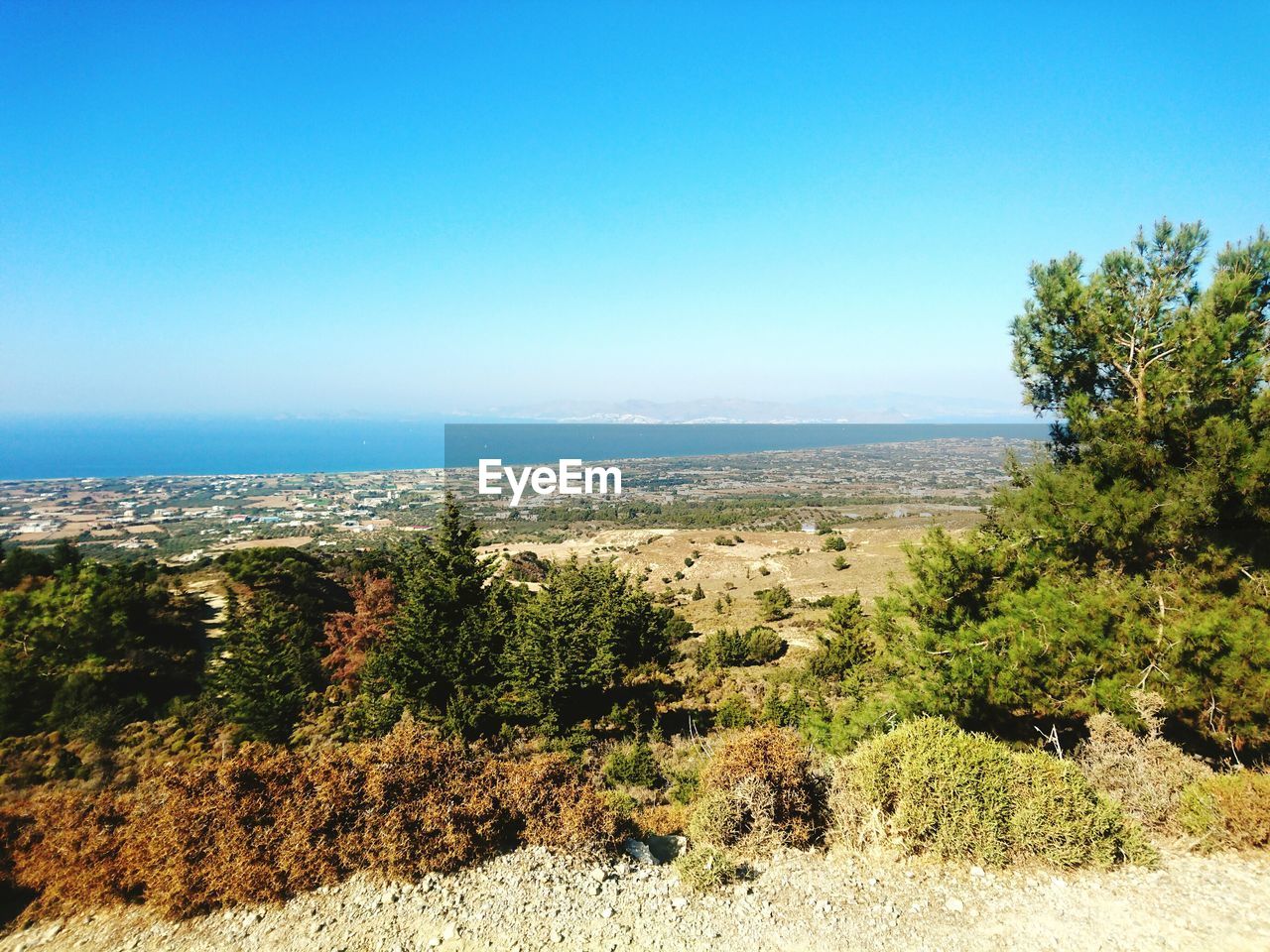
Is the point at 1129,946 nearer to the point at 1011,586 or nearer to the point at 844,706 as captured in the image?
the point at 1011,586

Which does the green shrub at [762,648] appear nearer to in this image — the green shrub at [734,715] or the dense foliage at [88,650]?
the green shrub at [734,715]

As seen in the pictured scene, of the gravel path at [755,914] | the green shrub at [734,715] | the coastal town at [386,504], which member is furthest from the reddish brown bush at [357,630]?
the gravel path at [755,914]

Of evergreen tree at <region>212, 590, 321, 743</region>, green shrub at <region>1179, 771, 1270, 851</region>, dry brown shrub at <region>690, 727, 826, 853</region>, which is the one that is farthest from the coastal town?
dry brown shrub at <region>690, 727, 826, 853</region>

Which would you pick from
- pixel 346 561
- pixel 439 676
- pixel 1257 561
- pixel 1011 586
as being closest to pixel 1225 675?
pixel 1257 561

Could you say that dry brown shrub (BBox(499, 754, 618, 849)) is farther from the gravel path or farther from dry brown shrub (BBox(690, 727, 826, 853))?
dry brown shrub (BBox(690, 727, 826, 853))

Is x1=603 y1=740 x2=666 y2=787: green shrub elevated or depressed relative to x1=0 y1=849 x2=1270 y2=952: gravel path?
depressed
